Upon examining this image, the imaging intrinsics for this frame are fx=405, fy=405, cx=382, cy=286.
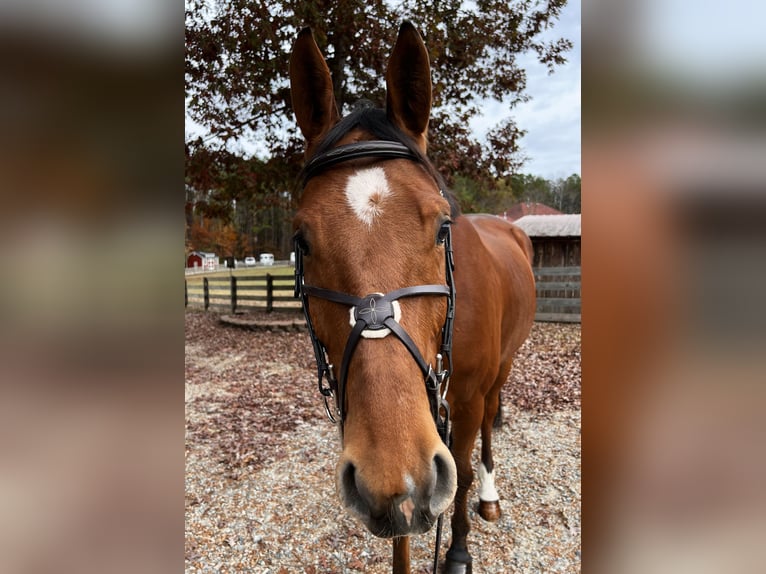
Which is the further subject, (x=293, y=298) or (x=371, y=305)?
(x=293, y=298)

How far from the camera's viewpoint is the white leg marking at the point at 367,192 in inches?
65.5

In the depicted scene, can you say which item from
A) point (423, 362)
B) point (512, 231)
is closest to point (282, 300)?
point (512, 231)

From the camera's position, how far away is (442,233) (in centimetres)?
183

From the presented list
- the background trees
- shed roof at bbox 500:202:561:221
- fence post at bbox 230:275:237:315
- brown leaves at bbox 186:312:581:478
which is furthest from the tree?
shed roof at bbox 500:202:561:221

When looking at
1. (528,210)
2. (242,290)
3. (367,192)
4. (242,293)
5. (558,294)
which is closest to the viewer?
(367,192)

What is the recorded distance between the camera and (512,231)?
5.30 m

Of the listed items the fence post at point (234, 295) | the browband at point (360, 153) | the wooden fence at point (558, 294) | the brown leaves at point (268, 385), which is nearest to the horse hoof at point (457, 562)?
the brown leaves at point (268, 385)

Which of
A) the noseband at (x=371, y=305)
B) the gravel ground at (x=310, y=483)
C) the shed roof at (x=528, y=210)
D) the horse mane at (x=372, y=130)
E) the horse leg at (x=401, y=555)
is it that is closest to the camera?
the noseband at (x=371, y=305)

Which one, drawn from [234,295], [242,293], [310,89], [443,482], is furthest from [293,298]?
[443,482]

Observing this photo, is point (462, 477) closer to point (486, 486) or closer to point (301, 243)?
point (486, 486)

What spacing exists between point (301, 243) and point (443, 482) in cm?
113

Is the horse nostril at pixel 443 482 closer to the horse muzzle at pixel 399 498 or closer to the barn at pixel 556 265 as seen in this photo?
the horse muzzle at pixel 399 498
